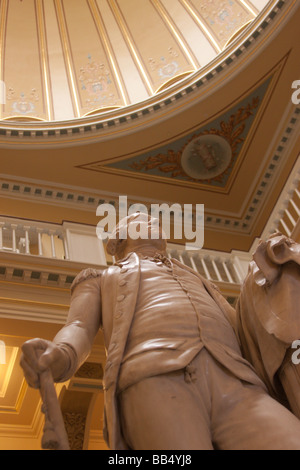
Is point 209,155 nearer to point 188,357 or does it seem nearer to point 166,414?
point 188,357

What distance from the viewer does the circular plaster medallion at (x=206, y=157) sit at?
10.8m

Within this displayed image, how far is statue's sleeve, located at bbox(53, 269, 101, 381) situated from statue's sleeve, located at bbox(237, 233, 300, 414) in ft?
2.39

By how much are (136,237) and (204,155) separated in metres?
7.98

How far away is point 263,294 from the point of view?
7.87 ft

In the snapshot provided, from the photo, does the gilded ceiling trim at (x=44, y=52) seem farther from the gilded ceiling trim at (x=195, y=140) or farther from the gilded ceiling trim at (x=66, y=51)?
the gilded ceiling trim at (x=195, y=140)

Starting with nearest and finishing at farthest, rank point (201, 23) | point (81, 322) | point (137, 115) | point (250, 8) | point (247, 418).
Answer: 1. point (247, 418)
2. point (81, 322)
3. point (137, 115)
4. point (250, 8)
5. point (201, 23)

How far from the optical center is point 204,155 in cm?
1094

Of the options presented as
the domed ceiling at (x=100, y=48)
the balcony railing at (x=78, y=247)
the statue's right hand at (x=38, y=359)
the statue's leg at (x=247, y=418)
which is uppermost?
the domed ceiling at (x=100, y=48)

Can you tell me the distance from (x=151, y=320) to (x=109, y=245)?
1.06m

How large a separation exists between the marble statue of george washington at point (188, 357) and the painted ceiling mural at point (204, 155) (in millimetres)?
8113

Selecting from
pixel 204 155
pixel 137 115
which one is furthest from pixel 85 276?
pixel 204 155

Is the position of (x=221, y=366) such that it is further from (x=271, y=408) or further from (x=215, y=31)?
(x=215, y=31)

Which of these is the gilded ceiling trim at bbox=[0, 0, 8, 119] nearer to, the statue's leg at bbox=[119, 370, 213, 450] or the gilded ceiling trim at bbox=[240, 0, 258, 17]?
the gilded ceiling trim at bbox=[240, 0, 258, 17]

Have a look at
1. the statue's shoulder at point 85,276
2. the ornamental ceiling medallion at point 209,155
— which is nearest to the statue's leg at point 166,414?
the statue's shoulder at point 85,276
